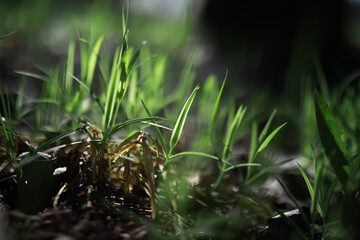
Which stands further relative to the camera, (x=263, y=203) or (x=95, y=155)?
(x=263, y=203)

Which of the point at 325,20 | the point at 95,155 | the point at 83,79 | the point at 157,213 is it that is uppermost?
the point at 325,20

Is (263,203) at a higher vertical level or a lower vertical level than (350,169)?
lower

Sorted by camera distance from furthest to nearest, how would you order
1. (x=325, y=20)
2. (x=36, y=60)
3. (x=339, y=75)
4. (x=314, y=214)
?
(x=325, y=20) < (x=339, y=75) < (x=36, y=60) < (x=314, y=214)

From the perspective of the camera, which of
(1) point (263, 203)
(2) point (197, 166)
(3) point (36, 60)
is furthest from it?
(3) point (36, 60)

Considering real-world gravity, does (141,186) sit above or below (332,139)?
below

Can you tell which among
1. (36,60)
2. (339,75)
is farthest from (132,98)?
(339,75)

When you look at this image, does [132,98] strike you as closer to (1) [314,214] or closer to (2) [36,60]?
(1) [314,214]
